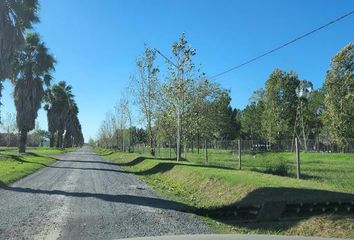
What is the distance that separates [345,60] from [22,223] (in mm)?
59223

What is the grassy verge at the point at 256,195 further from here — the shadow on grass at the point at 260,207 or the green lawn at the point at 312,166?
the green lawn at the point at 312,166

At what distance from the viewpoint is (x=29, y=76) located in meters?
54.8

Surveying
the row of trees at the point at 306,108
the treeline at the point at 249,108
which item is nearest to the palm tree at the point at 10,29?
the treeline at the point at 249,108

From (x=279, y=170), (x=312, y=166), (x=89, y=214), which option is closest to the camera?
(x=89, y=214)

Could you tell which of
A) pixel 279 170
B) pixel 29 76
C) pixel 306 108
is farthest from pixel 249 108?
pixel 279 170

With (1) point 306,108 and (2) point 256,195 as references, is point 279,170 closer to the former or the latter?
(2) point 256,195

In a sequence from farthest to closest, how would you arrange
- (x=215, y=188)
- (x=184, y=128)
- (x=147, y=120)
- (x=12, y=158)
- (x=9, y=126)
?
(x=9, y=126), (x=147, y=120), (x=12, y=158), (x=184, y=128), (x=215, y=188)

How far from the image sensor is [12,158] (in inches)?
1746

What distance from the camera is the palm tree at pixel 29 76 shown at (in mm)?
54094

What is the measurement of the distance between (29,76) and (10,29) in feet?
79.7

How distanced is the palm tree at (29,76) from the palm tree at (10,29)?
20.4 meters

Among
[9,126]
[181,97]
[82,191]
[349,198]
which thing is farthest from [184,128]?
[9,126]

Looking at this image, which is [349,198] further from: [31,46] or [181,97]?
[31,46]

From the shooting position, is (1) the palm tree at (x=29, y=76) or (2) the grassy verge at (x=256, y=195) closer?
(2) the grassy verge at (x=256, y=195)
